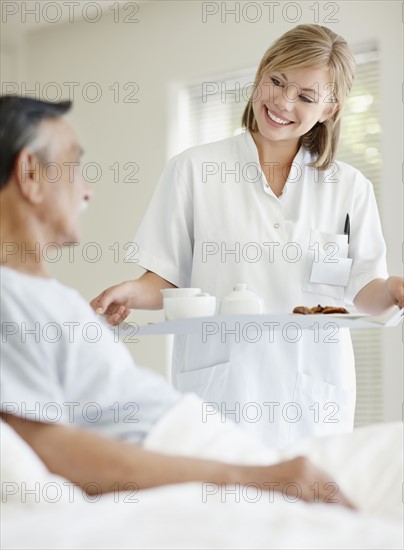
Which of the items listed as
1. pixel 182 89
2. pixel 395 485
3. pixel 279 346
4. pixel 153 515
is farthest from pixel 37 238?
pixel 182 89

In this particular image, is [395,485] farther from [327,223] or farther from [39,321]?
[327,223]

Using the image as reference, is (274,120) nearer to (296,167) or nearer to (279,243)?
(296,167)

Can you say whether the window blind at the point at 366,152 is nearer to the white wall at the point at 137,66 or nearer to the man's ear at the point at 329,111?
the white wall at the point at 137,66

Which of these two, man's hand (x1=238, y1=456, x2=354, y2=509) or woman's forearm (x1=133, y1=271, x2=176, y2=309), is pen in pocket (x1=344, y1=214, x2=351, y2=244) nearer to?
woman's forearm (x1=133, y1=271, x2=176, y2=309)

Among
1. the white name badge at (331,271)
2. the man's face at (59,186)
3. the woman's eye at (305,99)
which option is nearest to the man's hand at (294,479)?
the man's face at (59,186)

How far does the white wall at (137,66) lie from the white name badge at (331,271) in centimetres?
189

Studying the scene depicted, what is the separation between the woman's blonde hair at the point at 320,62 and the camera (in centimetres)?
212

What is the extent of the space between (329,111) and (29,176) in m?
1.38

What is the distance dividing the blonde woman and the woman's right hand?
4 centimetres

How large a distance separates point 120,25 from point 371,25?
Result: 149cm

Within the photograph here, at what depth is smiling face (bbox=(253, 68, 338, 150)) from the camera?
6.95 feet

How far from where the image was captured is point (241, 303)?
1979 millimetres

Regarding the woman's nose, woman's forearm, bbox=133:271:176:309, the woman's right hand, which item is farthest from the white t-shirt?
the woman's nose

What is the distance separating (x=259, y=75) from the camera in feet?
7.23
